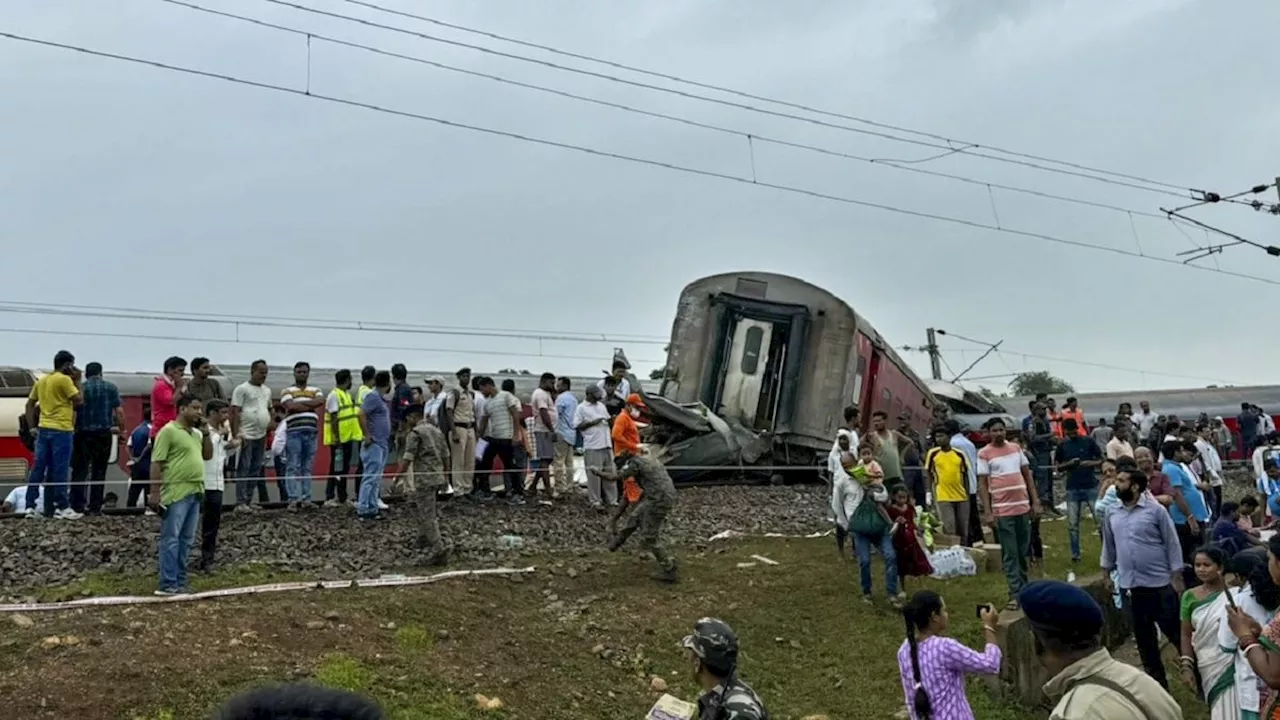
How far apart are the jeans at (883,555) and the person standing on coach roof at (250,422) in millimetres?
6071

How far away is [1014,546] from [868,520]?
4.05 ft

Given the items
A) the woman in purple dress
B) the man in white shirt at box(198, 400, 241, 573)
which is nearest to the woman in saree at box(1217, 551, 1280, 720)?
the woman in purple dress

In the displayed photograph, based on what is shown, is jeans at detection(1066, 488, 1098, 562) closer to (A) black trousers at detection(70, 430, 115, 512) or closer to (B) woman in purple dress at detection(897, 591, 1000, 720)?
(B) woman in purple dress at detection(897, 591, 1000, 720)

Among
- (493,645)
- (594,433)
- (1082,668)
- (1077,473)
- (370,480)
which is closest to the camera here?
(1082,668)

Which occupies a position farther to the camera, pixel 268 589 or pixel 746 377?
pixel 746 377

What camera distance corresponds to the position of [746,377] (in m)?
→ 16.4

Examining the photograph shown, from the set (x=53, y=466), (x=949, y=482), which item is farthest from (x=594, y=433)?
(x=53, y=466)

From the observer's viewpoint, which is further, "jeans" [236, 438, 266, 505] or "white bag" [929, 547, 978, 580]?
"jeans" [236, 438, 266, 505]

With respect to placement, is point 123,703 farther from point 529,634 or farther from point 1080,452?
point 1080,452

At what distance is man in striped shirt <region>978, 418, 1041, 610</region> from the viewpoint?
8.82 m

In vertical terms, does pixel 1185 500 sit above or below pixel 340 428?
above

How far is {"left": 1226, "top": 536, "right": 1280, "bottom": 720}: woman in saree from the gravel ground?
21.6 ft

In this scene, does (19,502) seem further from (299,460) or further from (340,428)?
(340,428)

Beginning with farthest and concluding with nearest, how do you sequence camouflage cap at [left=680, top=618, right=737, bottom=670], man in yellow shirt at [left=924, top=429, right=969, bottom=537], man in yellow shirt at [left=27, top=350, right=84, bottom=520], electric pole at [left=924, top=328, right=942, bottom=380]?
electric pole at [left=924, top=328, right=942, bottom=380], man in yellow shirt at [left=924, top=429, right=969, bottom=537], man in yellow shirt at [left=27, top=350, right=84, bottom=520], camouflage cap at [left=680, top=618, right=737, bottom=670]
